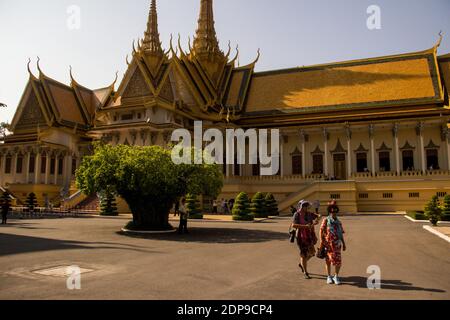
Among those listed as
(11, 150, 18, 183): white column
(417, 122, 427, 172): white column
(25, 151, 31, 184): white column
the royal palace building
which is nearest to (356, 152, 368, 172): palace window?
the royal palace building

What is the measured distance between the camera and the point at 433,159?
34.3 meters

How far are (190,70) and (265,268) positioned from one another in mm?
36689

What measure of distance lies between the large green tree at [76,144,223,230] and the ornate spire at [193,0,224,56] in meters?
33.6

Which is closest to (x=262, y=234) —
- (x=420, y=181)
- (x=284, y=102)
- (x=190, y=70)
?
(x=420, y=181)

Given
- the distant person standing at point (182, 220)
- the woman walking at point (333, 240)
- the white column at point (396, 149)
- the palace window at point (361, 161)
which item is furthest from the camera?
the palace window at point (361, 161)

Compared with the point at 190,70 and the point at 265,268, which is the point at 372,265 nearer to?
the point at 265,268

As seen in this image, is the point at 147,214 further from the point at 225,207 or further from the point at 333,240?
the point at 225,207

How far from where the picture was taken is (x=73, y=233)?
16297 mm

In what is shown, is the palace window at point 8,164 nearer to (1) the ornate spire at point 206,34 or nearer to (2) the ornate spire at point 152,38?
(2) the ornate spire at point 152,38

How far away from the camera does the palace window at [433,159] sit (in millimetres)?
34156

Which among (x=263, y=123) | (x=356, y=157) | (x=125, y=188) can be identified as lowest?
(x=125, y=188)

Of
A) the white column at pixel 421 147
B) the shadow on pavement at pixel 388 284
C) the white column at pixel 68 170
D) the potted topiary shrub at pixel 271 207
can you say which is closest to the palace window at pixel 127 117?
the white column at pixel 68 170

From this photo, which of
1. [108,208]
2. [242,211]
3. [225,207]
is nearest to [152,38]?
[225,207]

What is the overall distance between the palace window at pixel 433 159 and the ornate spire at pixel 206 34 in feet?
87.7
